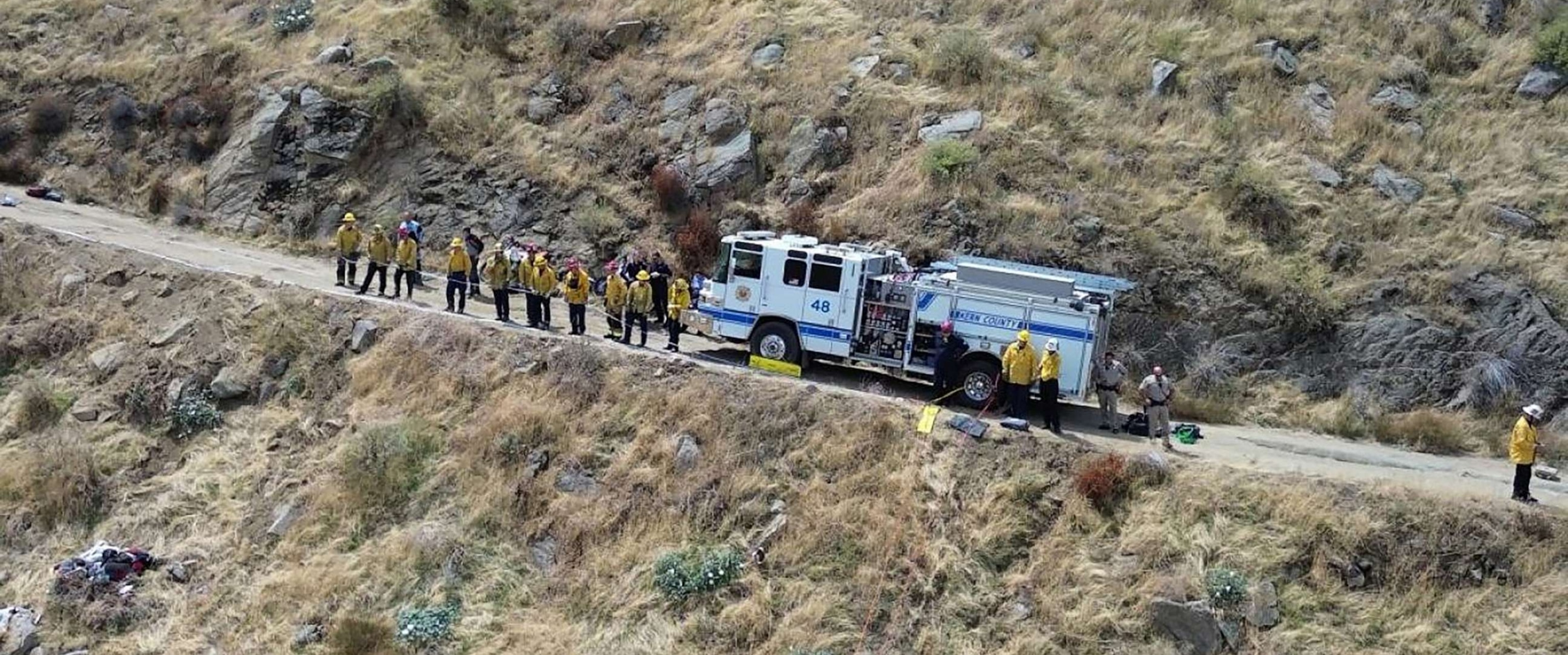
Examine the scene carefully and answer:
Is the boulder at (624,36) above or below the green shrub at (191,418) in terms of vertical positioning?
above

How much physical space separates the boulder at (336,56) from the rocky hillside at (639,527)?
498 inches

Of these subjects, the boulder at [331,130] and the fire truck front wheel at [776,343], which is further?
the boulder at [331,130]

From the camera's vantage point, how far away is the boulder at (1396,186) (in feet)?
75.1

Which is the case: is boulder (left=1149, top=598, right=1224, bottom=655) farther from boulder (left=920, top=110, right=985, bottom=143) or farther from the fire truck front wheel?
boulder (left=920, top=110, right=985, bottom=143)

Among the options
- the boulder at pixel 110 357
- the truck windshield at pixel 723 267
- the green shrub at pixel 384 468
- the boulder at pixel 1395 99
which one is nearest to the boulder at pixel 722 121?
the truck windshield at pixel 723 267

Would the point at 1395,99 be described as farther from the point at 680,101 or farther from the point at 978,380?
the point at 680,101

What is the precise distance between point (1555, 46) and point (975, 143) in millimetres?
13433

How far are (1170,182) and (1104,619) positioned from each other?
12372 mm

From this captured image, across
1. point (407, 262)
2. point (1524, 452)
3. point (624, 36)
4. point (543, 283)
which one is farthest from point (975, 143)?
point (1524, 452)

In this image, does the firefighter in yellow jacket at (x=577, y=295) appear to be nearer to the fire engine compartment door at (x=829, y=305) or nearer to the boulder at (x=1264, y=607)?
the fire engine compartment door at (x=829, y=305)

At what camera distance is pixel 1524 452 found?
14.8 m

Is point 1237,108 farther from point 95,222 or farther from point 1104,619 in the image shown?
point 95,222

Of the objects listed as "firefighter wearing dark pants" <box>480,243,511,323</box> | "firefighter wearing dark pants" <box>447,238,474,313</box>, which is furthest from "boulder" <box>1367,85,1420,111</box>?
"firefighter wearing dark pants" <box>447,238,474,313</box>

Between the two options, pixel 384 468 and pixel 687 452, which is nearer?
pixel 687 452
